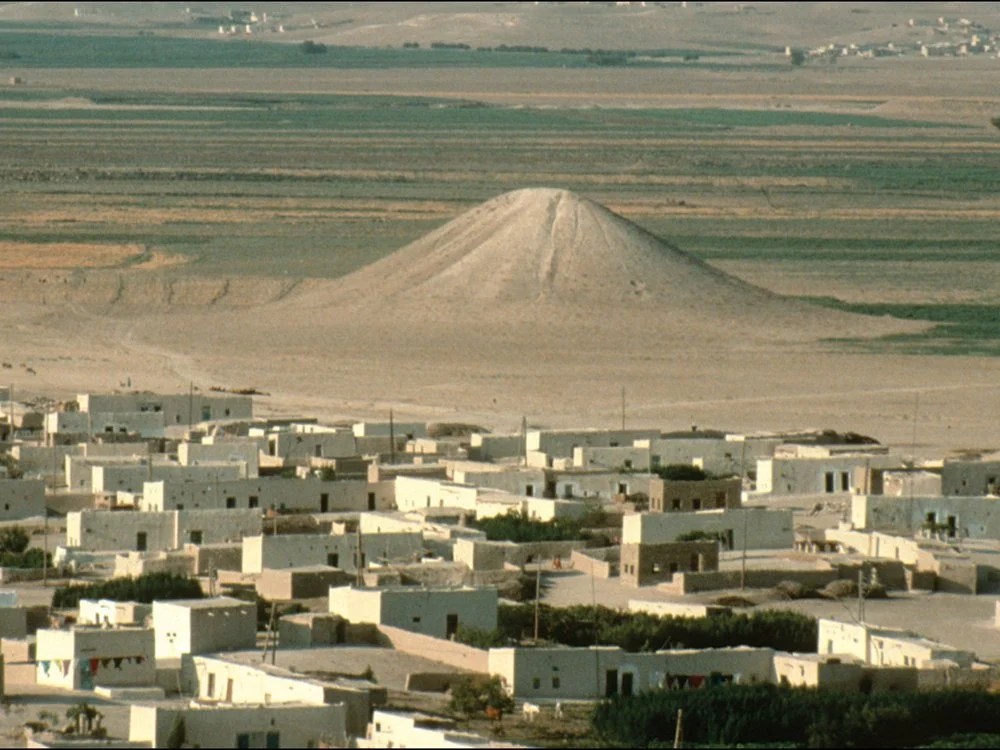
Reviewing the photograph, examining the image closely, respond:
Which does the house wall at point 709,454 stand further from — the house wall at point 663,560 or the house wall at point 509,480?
the house wall at point 663,560

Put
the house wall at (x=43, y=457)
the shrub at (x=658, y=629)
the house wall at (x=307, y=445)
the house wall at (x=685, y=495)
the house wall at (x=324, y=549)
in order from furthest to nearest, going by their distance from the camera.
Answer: the house wall at (x=307, y=445) → the house wall at (x=43, y=457) → the house wall at (x=685, y=495) → the house wall at (x=324, y=549) → the shrub at (x=658, y=629)

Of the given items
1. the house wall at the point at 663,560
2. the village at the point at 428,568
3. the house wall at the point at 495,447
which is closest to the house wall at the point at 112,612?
the village at the point at 428,568

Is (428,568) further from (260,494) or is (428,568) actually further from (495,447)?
(495,447)

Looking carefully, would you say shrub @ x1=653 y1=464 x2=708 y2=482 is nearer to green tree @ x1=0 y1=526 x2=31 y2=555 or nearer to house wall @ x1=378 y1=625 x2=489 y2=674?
green tree @ x1=0 y1=526 x2=31 y2=555

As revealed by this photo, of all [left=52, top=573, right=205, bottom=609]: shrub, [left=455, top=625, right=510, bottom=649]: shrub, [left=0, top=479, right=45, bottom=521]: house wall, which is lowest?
[left=455, top=625, right=510, bottom=649]: shrub

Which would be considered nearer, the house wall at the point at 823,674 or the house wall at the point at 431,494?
the house wall at the point at 823,674

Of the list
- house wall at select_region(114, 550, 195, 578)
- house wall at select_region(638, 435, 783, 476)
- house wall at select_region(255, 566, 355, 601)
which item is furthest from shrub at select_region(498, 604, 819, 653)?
house wall at select_region(638, 435, 783, 476)
